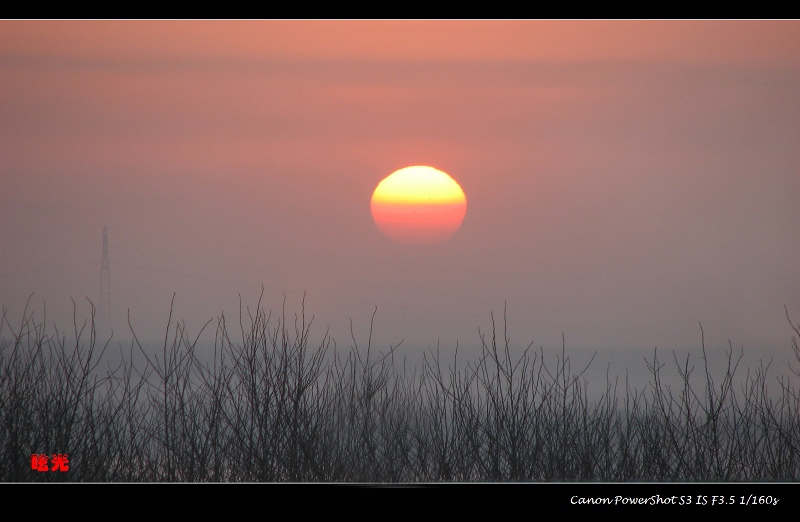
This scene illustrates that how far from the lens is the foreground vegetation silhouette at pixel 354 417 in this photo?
114 inches

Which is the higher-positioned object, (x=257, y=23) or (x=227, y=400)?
(x=257, y=23)

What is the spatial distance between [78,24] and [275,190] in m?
1.14

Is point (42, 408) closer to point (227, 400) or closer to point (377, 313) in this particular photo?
point (227, 400)

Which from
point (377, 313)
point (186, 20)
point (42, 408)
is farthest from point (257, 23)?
point (42, 408)

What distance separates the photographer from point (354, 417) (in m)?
2.97

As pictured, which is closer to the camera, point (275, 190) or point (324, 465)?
point (324, 465)

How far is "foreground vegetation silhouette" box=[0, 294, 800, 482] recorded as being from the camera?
Result: 289 cm
